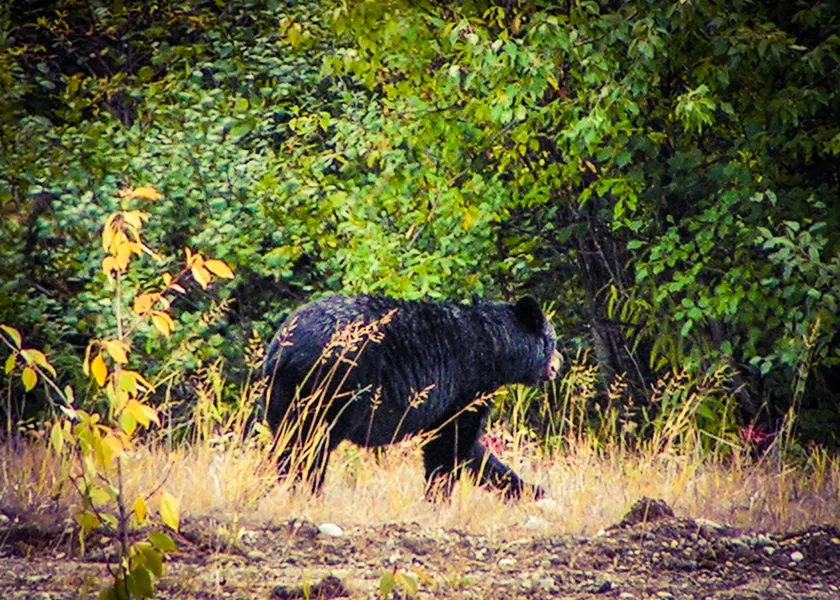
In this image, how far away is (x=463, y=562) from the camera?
5250 mm

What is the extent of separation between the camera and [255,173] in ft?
32.3

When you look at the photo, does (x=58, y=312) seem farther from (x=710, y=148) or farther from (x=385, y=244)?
(x=710, y=148)

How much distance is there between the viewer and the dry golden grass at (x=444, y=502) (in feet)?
19.9

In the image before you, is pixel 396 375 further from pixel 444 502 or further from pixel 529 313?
pixel 529 313

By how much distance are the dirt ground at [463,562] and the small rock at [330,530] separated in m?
0.02

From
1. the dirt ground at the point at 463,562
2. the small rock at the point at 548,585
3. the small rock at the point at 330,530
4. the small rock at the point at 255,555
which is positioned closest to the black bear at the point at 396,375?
the small rock at the point at 330,530

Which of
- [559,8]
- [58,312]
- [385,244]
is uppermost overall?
[559,8]

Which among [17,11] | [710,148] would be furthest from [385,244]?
[17,11]

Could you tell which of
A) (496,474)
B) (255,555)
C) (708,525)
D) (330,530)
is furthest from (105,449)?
(496,474)

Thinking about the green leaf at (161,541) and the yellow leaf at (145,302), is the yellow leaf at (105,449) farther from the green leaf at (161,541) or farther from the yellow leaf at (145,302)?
the yellow leaf at (145,302)

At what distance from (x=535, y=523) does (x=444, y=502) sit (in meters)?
0.73

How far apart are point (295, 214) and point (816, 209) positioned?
3447 millimetres

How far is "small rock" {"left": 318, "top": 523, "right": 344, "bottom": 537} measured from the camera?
5.61 meters

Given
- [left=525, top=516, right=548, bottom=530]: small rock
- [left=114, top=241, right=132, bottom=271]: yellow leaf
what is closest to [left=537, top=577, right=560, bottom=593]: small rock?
[left=525, top=516, right=548, bottom=530]: small rock
